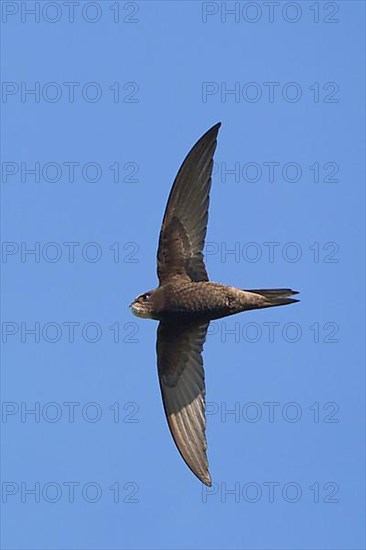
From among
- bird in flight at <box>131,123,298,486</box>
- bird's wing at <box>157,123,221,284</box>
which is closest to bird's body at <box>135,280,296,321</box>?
bird in flight at <box>131,123,298,486</box>

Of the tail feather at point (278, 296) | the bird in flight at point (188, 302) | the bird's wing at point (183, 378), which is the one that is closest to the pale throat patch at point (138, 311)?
the bird in flight at point (188, 302)

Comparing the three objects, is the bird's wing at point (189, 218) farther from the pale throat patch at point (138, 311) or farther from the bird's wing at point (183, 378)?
the bird's wing at point (183, 378)

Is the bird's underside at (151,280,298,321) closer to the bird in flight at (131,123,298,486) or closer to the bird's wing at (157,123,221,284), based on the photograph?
the bird in flight at (131,123,298,486)

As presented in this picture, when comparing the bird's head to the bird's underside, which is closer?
the bird's underside

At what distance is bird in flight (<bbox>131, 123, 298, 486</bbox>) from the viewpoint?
28.3 ft

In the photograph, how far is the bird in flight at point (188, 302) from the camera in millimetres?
8617

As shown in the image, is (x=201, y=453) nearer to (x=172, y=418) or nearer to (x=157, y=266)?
(x=172, y=418)

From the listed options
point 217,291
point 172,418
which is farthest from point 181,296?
point 172,418

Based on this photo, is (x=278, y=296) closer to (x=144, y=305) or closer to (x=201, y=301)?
(x=201, y=301)

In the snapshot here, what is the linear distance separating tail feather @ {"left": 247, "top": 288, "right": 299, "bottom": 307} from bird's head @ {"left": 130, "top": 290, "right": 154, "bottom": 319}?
789mm

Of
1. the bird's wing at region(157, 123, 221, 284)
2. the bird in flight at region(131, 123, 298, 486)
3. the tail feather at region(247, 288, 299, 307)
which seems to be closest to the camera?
the tail feather at region(247, 288, 299, 307)

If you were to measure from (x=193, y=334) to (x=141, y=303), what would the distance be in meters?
0.50

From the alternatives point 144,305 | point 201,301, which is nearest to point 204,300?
point 201,301

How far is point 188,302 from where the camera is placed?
864cm
